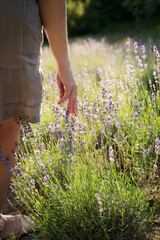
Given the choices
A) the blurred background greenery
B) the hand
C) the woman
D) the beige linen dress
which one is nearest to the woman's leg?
the woman

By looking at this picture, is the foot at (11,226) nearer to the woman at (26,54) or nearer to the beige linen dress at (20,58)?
the woman at (26,54)

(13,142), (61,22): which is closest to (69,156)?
(13,142)

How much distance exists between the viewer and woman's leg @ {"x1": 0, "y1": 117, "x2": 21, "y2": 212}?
1.78 m

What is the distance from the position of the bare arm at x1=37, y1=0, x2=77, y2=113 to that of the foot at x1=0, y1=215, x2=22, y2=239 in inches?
41.5

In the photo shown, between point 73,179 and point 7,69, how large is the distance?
0.91 meters

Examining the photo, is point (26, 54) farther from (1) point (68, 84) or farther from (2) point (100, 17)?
(2) point (100, 17)

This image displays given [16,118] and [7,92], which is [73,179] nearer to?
[16,118]

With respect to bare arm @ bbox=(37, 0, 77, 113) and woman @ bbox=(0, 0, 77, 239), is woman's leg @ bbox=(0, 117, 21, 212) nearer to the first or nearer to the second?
woman @ bbox=(0, 0, 77, 239)

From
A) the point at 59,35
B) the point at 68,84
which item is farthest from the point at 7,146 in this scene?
the point at 59,35

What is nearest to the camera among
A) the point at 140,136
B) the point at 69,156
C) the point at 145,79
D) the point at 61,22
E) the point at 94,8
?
the point at 61,22

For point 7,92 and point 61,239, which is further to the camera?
point 61,239

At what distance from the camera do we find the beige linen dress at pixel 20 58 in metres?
1.43

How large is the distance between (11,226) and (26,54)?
52.4 inches

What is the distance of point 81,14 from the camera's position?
21312mm
